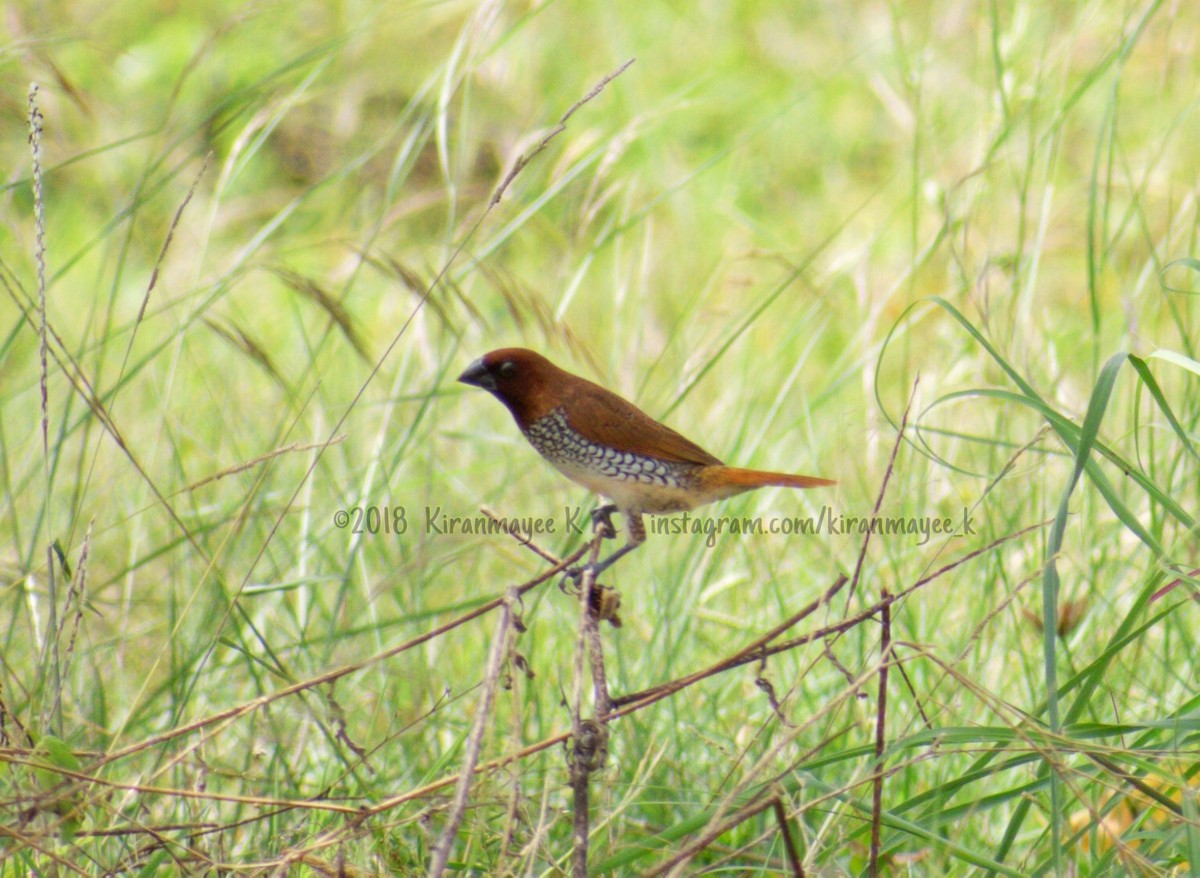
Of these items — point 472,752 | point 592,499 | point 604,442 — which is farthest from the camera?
point 592,499

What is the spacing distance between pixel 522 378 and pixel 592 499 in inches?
42.1

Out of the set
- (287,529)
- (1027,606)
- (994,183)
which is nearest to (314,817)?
(287,529)

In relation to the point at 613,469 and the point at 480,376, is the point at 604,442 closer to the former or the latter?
the point at 613,469

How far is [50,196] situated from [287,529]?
12.8ft

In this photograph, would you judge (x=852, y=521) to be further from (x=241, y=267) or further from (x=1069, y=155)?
(x=1069, y=155)

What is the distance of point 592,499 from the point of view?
3301 mm

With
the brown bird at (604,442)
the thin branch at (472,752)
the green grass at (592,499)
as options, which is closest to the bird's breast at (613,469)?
the brown bird at (604,442)

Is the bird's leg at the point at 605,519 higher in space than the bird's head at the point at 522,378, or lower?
Answer: lower

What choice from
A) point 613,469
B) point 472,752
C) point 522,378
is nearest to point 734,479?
point 613,469

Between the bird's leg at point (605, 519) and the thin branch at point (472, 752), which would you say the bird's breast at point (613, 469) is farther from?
the thin branch at point (472, 752)

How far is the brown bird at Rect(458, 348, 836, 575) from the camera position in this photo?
7.34 feet

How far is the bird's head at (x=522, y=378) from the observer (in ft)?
7.39

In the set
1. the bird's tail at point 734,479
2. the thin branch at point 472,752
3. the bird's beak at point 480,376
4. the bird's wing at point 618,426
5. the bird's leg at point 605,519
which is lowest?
the thin branch at point 472,752

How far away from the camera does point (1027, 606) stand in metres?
2.84
